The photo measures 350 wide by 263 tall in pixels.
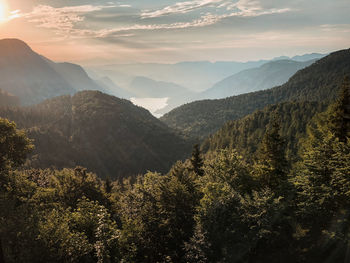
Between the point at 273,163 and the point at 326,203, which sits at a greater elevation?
the point at 273,163

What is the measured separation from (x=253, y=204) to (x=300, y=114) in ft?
539

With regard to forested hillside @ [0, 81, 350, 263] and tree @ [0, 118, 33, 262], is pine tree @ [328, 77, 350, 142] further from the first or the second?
tree @ [0, 118, 33, 262]

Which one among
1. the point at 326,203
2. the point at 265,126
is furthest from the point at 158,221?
the point at 265,126

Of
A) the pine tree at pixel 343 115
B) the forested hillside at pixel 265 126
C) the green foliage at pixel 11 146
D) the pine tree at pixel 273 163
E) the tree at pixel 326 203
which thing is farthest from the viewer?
the forested hillside at pixel 265 126

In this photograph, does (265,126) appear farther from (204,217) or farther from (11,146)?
(11,146)

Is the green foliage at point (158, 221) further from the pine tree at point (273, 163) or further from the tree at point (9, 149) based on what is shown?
the tree at point (9, 149)

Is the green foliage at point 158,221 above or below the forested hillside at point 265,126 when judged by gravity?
above

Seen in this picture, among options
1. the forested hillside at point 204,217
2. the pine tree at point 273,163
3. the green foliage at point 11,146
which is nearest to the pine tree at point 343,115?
the forested hillside at point 204,217

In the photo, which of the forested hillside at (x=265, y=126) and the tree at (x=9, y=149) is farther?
the forested hillside at (x=265, y=126)

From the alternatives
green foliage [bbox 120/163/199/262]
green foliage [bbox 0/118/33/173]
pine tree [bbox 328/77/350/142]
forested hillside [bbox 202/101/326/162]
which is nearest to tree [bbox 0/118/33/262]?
green foliage [bbox 0/118/33/173]

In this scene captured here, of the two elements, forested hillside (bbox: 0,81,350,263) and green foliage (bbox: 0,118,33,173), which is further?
Answer: green foliage (bbox: 0,118,33,173)

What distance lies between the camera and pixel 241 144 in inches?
6166

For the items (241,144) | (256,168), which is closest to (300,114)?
(241,144)

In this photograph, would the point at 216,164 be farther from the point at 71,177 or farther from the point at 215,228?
the point at 71,177
